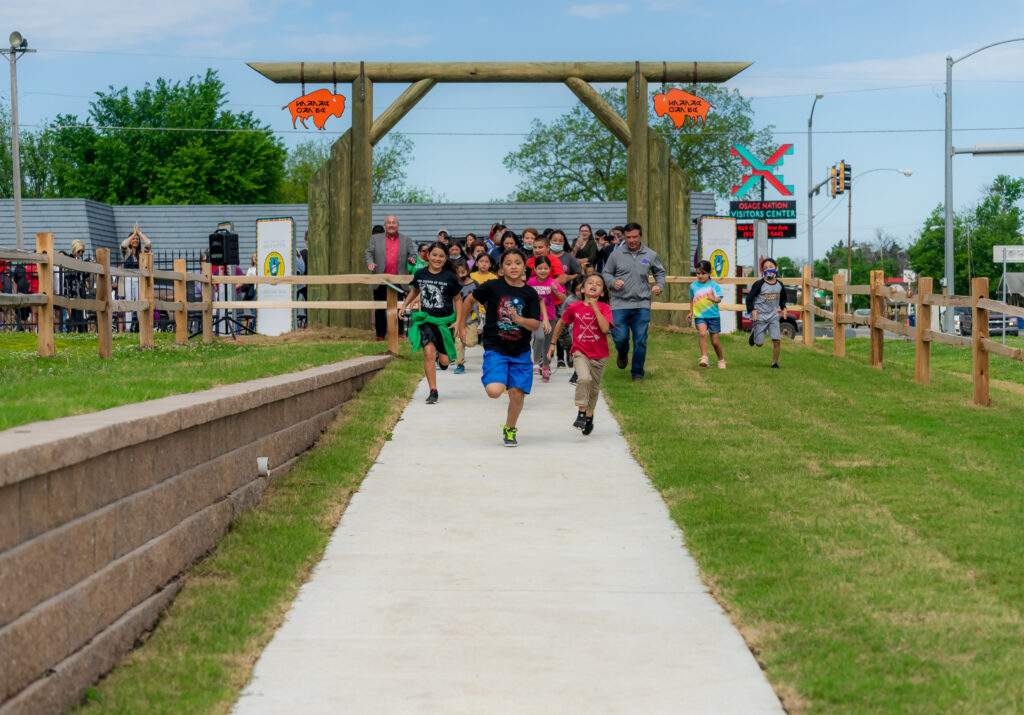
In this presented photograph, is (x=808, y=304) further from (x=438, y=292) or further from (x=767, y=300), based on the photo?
(x=438, y=292)

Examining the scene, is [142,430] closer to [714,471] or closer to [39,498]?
[39,498]

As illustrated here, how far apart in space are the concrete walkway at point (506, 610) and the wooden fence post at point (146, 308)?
6.52 meters

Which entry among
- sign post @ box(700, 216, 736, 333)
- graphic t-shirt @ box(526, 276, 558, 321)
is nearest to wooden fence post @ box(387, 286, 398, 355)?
graphic t-shirt @ box(526, 276, 558, 321)

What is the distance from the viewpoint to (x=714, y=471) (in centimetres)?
933

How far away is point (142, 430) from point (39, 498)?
106 centimetres

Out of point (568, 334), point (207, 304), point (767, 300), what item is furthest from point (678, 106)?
point (207, 304)

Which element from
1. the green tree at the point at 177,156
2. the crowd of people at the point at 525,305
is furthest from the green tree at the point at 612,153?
the crowd of people at the point at 525,305

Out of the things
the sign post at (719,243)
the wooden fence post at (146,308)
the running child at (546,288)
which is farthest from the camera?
the sign post at (719,243)

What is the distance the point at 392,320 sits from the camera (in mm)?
17234

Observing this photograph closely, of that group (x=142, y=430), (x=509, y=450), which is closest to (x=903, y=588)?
(x=142, y=430)

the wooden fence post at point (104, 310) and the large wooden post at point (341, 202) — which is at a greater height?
the large wooden post at point (341, 202)

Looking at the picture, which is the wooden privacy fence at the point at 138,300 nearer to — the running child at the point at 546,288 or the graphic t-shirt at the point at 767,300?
the running child at the point at 546,288

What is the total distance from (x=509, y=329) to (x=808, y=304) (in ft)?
39.8

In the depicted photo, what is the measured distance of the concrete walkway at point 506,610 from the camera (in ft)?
16.1
